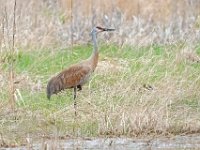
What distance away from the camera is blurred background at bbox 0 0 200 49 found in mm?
14070

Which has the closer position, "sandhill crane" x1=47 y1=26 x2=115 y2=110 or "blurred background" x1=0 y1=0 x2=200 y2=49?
"sandhill crane" x1=47 y1=26 x2=115 y2=110

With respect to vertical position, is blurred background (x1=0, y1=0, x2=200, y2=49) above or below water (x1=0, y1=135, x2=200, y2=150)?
above

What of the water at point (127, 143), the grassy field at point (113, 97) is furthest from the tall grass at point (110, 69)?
the water at point (127, 143)

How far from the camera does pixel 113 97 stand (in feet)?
35.0

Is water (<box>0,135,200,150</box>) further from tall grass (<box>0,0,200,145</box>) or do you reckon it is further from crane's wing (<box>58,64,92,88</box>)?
crane's wing (<box>58,64,92,88</box>)

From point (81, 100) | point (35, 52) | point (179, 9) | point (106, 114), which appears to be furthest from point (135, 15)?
point (106, 114)

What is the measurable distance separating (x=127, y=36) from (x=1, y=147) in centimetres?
543

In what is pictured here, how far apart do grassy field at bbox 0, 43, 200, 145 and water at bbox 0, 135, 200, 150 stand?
0.15 metres

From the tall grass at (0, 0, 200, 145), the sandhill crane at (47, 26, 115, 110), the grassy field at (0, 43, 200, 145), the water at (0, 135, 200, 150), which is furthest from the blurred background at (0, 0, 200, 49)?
the water at (0, 135, 200, 150)

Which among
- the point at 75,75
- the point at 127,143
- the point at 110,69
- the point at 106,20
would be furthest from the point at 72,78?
the point at 106,20

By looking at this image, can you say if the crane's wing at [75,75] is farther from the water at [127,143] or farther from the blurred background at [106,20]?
the blurred background at [106,20]

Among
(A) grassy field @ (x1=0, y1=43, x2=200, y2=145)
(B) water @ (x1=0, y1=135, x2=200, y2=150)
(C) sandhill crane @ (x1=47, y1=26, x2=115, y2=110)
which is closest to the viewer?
(B) water @ (x1=0, y1=135, x2=200, y2=150)

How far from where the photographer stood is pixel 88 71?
10.7 meters

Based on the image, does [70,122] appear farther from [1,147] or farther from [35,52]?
[35,52]
